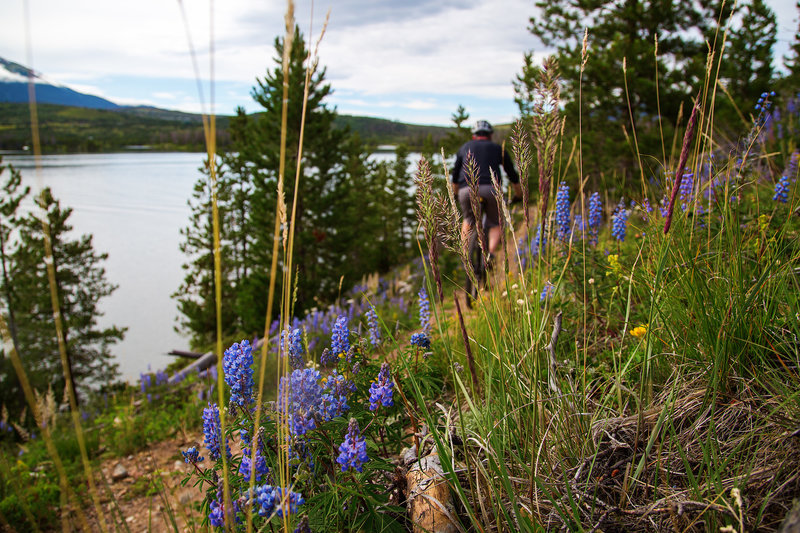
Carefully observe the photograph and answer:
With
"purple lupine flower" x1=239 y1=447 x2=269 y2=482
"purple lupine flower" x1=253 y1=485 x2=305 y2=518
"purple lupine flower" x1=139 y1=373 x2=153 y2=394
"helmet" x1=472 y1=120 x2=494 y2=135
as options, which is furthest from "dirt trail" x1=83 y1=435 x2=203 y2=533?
"helmet" x1=472 y1=120 x2=494 y2=135

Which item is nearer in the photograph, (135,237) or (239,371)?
(239,371)

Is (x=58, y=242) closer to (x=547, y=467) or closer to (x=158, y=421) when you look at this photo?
(x=158, y=421)

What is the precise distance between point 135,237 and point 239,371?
158 feet

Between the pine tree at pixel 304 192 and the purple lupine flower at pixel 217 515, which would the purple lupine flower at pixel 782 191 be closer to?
the purple lupine flower at pixel 217 515

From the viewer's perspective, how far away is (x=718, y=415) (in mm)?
1440

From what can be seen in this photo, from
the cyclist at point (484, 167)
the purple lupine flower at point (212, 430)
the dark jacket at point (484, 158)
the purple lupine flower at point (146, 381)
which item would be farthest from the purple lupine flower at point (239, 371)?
the purple lupine flower at point (146, 381)

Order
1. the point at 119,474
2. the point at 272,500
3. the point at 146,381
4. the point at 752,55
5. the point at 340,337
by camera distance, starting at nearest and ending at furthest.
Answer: the point at 272,500, the point at 340,337, the point at 119,474, the point at 146,381, the point at 752,55

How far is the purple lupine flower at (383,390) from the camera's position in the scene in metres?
1.47

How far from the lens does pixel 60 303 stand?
17141 mm

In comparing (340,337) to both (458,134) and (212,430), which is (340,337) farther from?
(458,134)

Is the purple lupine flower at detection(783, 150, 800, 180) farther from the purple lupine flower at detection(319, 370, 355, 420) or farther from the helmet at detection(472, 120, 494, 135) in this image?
the purple lupine flower at detection(319, 370, 355, 420)

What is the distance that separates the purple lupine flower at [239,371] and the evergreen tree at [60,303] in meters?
19.2

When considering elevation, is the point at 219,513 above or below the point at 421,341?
below

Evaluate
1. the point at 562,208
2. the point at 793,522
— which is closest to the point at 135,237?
the point at 562,208
